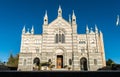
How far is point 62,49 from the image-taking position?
4772 cm

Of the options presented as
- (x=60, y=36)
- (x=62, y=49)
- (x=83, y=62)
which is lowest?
(x=83, y=62)

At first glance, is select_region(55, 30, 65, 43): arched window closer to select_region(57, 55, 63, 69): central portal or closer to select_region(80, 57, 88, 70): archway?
select_region(57, 55, 63, 69): central portal

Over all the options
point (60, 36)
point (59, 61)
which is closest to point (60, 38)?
point (60, 36)

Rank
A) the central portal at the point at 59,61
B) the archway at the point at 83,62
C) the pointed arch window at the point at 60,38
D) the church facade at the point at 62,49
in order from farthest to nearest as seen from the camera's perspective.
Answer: the pointed arch window at the point at 60,38
the central portal at the point at 59,61
the archway at the point at 83,62
the church facade at the point at 62,49

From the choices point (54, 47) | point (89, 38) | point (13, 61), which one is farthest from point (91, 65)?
point (13, 61)

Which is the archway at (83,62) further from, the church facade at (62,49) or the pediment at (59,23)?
the pediment at (59,23)

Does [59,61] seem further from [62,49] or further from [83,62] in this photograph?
[83,62]

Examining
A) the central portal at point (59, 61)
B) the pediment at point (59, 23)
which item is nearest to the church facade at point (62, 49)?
the central portal at point (59, 61)

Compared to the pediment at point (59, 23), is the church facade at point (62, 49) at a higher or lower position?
lower

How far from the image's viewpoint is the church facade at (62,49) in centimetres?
4666

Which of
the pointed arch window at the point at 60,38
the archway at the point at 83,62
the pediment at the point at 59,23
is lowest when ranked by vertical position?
the archway at the point at 83,62

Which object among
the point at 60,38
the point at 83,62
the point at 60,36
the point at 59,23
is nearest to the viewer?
the point at 83,62

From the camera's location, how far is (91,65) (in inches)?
1822
